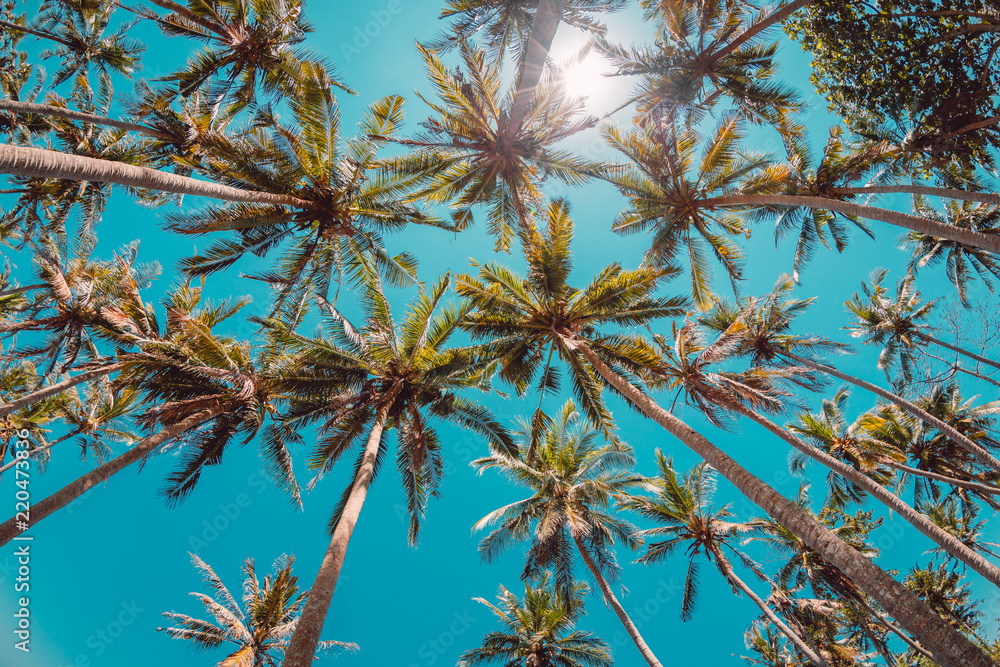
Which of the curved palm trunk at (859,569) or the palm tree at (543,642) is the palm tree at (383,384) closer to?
the curved palm trunk at (859,569)

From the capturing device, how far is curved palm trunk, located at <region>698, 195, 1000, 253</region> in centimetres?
656

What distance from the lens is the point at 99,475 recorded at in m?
7.79

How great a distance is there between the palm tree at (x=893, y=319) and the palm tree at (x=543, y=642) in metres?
15.5

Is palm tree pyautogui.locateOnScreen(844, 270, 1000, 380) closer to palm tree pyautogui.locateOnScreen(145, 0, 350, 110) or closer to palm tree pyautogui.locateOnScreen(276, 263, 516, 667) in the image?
palm tree pyautogui.locateOnScreen(276, 263, 516, 667)

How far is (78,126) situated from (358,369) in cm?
1098

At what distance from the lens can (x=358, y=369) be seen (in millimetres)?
11172

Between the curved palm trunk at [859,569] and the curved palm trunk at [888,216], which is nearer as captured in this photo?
the curved palm trunk at [859,569]

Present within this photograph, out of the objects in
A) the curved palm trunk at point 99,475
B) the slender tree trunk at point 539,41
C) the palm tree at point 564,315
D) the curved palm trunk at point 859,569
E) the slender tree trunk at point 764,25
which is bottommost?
the curved palm trunk at point 859,569

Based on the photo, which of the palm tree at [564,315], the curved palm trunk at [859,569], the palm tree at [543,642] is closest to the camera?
the curved palm trunk at [859,569]

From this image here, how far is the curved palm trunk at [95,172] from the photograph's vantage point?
4.20m

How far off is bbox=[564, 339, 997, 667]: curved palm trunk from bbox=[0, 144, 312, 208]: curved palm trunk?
30.2ft

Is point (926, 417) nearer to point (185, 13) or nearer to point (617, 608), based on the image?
point (617, 608)

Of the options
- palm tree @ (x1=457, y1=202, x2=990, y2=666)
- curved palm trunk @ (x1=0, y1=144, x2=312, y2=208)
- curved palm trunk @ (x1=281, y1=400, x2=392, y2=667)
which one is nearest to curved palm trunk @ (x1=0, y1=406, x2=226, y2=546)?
curved palm trunk @ (x1=281, y1=400, x2=392, y2=667)

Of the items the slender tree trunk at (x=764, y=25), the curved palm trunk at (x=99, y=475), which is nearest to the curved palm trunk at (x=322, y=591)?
the curved palm trunk at (x=99, y=475)
